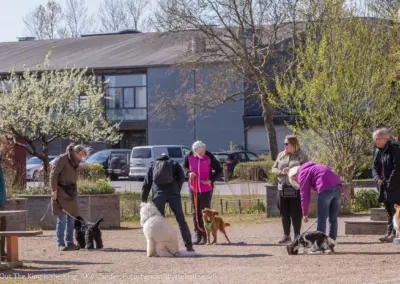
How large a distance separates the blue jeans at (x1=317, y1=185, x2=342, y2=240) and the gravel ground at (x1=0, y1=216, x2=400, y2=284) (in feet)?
1.52

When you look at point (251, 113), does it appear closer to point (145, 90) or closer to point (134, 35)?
point (145, 90)

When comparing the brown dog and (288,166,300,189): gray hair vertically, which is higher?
(288,166,300,189): gray hair

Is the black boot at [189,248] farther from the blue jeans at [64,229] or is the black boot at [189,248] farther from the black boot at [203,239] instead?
the blue jeans at [64,229]

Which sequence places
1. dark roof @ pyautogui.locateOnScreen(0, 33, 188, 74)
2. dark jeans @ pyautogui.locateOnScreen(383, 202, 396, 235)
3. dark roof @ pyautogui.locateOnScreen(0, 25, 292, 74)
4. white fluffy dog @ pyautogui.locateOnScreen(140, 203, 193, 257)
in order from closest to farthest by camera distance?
white fluffy dog @ pyautogui.locateOnScreen(140, 203, 193, 257) < dark jeans @ pyautogui.locateOnScreen(383, 202, 396, 235) < dark roof @ pyautogui.locateOnScreen(0, 25, 292, 74) < dark roof @ pyautogui.locateOnScreen(0, 33, 188, 74)

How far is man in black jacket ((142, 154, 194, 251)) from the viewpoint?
47.9ft

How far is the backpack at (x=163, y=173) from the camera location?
47.7ft

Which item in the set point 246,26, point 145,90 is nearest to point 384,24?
point 246,26

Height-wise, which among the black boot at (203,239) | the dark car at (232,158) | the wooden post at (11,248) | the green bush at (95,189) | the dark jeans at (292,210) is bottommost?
the black boot at (203,239)

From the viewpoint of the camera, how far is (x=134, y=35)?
65.8m

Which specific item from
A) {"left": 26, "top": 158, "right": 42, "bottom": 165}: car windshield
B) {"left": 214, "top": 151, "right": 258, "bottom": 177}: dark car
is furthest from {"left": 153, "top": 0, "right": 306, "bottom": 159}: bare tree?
{"left": 26, "top": 158, "right": 42, "bottom": 165}: car windshield

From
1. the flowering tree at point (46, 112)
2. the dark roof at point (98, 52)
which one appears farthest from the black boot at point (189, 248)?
the dark roof at point (98, 52)

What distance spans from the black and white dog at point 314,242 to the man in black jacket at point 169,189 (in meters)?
1.73

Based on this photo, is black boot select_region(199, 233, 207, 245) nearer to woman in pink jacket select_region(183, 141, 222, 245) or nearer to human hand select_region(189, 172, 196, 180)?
woman in pink jacket select_region(183, 141, 222, 245)

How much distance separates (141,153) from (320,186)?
3008cm
